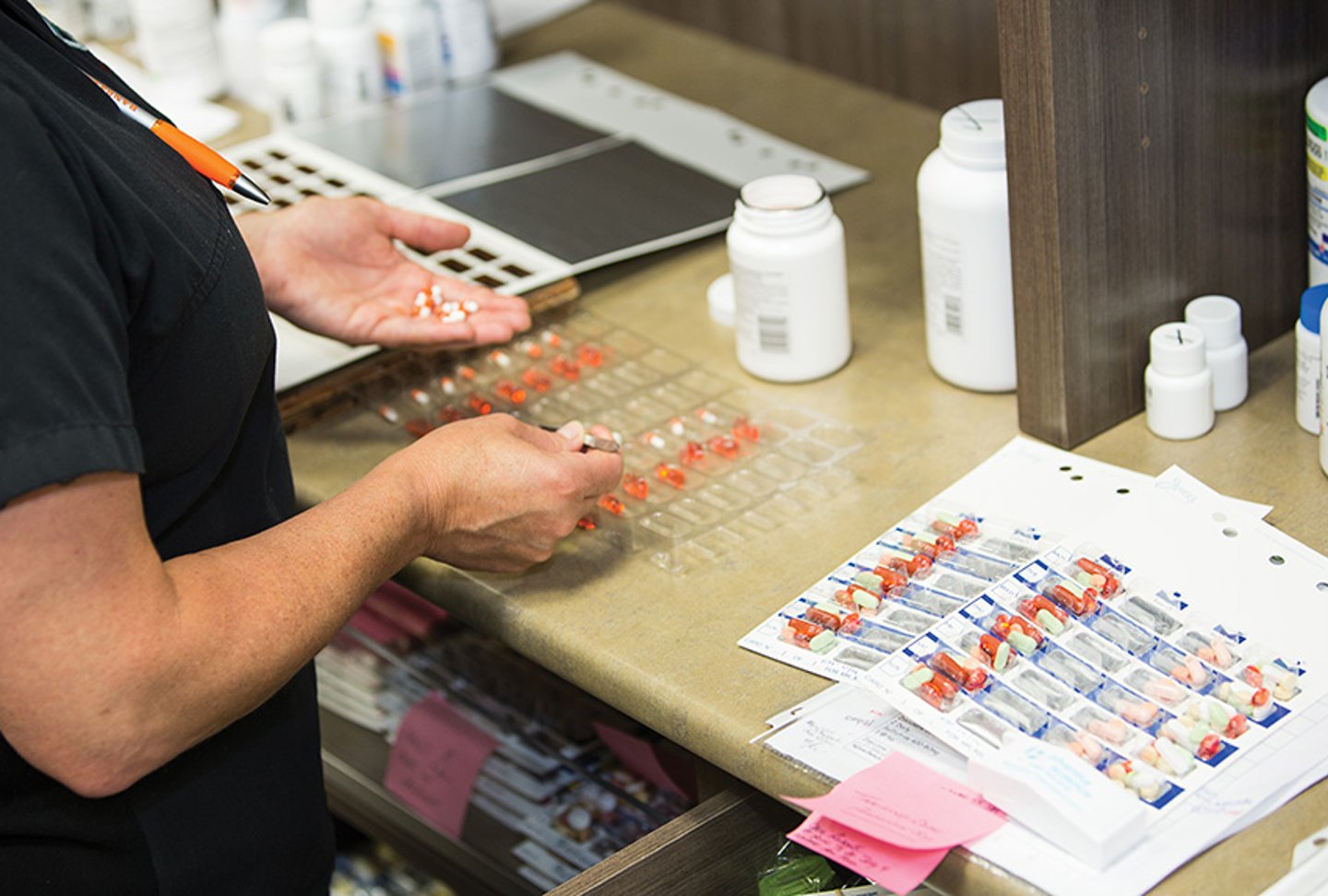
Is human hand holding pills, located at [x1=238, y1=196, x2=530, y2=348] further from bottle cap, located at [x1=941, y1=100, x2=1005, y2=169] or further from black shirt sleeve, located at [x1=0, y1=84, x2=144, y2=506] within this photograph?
black shirt sleeve, located at [x1=0, y1=84, x2=144, y2=506]

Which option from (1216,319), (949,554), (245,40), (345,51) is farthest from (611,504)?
(245,40)

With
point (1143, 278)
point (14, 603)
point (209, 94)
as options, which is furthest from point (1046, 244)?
point (209, 94)

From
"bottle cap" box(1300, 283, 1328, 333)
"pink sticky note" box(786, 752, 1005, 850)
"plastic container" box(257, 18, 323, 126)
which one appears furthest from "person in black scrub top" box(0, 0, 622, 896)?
"plastic container" box(257, 18, 323, 126)

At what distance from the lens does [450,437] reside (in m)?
1.16

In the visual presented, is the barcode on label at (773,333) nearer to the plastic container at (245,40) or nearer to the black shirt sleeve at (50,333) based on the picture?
the black shirt sleeve at (50,333)

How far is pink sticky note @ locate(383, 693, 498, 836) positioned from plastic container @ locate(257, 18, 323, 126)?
73 cm

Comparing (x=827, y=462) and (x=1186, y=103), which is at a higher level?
(x=1186, y=103)

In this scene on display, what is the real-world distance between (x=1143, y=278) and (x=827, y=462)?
0.92 feet

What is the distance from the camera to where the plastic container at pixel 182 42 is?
219 cm

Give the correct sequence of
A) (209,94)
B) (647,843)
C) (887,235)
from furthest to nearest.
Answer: (209,94)
(887,235)
(647,843)

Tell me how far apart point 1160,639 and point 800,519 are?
1.02 feet

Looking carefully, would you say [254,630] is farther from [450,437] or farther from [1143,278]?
[1143,278]

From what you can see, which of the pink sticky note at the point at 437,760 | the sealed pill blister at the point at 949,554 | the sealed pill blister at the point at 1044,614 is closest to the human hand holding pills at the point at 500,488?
the sealed pill blister at the point at 949,554

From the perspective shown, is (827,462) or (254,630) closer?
(254,630)
